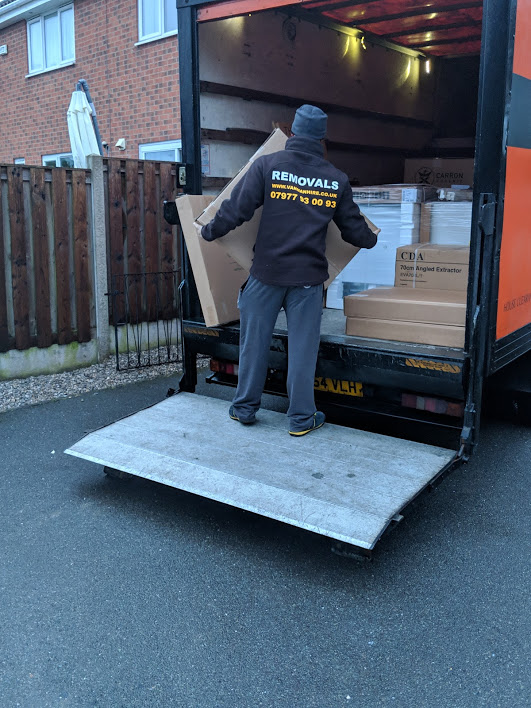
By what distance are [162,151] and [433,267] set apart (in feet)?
23.0

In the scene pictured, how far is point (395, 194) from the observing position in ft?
15.4

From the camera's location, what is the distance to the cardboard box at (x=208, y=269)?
4.34 m

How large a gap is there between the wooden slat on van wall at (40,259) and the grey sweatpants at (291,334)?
296 centimetres

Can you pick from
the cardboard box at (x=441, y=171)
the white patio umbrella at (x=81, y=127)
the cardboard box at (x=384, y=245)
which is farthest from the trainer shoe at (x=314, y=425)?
the white patio umbrella at (x=81, y=127)

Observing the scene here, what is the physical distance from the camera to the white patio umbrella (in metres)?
7.70

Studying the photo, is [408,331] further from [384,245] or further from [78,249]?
[78,249]

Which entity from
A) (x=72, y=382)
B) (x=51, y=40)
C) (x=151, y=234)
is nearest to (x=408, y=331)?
(x=72, y=382)

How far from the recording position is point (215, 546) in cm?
344

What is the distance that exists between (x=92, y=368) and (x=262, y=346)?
320 centimetres

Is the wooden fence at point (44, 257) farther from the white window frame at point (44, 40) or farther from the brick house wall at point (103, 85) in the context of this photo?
the white window frame at point (44, 40)

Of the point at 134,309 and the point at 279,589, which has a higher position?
the point at 134,309

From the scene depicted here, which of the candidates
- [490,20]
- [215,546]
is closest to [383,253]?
[490,20]

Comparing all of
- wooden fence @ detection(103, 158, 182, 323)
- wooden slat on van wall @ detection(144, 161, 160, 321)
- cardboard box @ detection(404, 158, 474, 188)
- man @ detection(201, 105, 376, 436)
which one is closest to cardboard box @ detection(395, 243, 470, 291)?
man @ detection(201, 105, 376, 436)

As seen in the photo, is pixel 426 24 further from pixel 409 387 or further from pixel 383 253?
pixel 409 387
